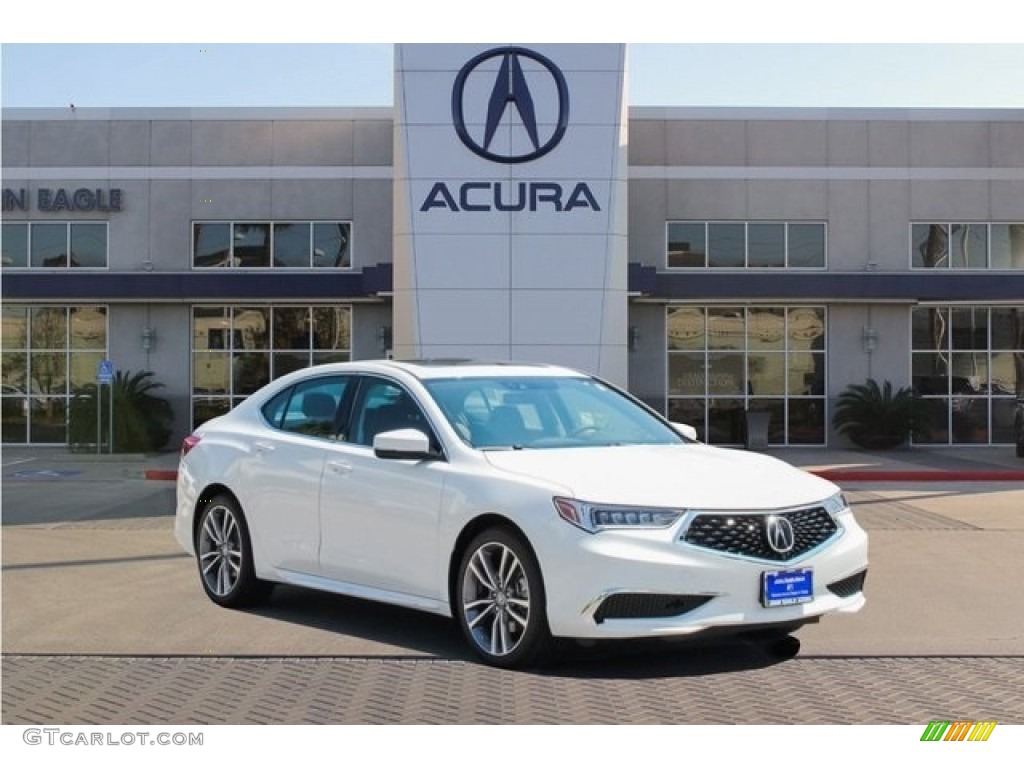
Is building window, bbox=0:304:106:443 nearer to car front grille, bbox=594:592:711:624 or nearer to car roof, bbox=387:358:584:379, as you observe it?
car roof, bbox=387:358:584:379

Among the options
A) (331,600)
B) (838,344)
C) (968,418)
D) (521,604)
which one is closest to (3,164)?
(838,344)

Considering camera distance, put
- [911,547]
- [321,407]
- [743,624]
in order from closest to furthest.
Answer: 1. [743,624]
2. [321,407]
3. [911,547]

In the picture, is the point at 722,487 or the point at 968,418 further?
the point at 968,418

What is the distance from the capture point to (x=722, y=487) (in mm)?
7176

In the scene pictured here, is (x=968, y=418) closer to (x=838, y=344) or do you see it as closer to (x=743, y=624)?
(x=838, y=344)

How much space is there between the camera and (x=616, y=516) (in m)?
6.84

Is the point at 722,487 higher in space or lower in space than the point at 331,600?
higher

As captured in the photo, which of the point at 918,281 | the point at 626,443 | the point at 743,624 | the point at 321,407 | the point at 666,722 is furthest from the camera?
the point at 918,281

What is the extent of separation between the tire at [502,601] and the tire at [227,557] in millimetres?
2192

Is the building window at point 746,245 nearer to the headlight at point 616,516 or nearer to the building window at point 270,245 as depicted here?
the building window at point 270,245

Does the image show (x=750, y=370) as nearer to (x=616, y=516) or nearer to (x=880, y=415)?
(x=880, y=415)

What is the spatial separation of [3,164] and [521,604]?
27745mm

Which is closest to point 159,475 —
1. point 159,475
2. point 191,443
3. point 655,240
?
point 159,475

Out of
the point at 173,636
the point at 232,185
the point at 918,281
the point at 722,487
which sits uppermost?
the point at 232,185
